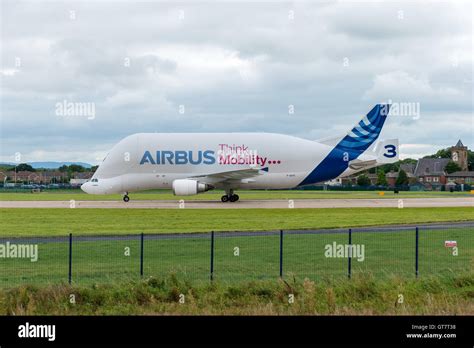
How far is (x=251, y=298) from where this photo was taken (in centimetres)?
1534

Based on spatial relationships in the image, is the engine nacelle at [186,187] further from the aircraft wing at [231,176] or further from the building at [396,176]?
the building at [396,176]

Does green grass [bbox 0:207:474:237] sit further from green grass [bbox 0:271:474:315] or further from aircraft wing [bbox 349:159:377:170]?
green grass [bbox 0:271:474:315]

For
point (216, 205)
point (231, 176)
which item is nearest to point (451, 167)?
point (231, 176)

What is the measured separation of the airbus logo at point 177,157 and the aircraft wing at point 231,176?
5.14 feet

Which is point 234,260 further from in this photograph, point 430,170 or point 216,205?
point 430,170

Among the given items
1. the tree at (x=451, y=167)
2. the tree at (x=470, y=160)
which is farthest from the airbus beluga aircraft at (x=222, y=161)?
the tree at (x=470, y=160)

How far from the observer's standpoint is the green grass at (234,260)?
18391 mm

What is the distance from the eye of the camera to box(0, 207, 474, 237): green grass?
1251 inches

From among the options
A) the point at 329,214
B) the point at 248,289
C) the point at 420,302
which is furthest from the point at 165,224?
the point at 420,302

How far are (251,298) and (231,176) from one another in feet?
121
